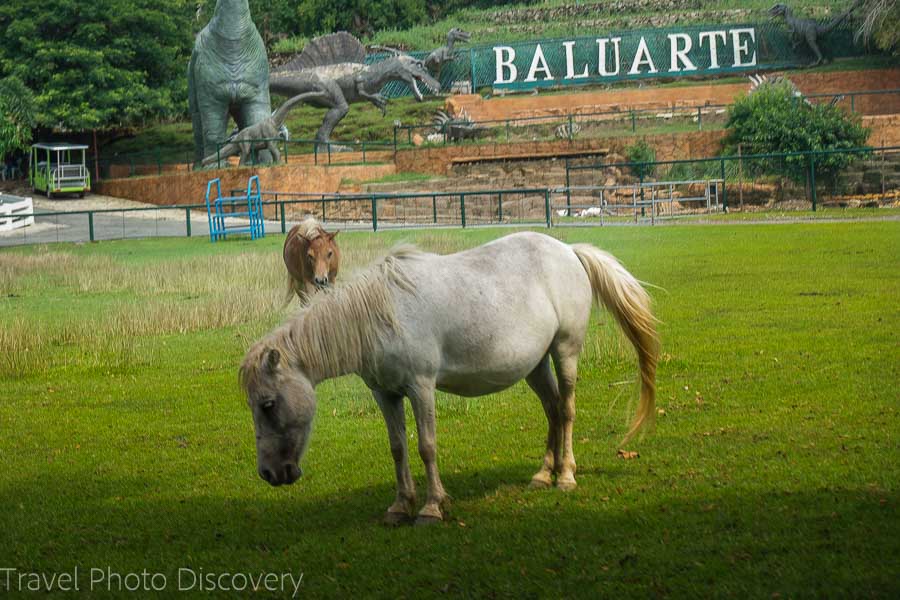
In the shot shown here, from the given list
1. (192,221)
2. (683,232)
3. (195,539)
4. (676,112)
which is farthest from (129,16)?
(195,539)

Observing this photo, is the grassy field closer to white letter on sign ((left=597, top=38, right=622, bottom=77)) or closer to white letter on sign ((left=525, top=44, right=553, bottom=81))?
white letter on sign ((left=525, top=44, right=553, bottom=81))

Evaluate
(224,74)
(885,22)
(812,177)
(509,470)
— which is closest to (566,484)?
(509,470)

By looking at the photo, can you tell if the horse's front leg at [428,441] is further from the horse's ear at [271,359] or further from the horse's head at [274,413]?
the horse's ear at [271,359]

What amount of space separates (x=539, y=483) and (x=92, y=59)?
136ft

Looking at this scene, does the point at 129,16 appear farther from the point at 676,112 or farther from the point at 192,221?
the point at 676,112

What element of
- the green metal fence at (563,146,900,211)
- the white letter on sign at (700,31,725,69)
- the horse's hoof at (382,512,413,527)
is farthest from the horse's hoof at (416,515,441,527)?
the white letter on sign at (700,31,725,69)

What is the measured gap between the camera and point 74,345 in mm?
13938

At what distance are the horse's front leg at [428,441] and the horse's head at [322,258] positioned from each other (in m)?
7.76

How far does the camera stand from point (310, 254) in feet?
46.0

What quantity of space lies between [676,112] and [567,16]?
21.4m

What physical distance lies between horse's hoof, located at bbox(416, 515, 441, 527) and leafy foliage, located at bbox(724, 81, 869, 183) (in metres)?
32.4

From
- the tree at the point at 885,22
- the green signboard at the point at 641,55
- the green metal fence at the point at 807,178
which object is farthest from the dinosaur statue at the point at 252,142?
the tree at the point at 885,22

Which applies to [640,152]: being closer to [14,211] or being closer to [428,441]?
[14,211]

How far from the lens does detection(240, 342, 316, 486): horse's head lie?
574cm
